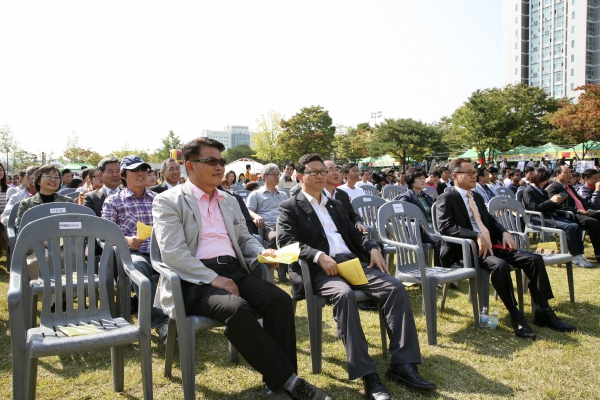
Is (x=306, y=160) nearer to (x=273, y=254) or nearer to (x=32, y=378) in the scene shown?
(x=273, y=254)

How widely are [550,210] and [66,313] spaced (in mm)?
6899

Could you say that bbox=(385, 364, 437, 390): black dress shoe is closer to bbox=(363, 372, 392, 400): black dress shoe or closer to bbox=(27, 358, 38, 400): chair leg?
bbox=(363, 372, 392, 400): black dress shoe

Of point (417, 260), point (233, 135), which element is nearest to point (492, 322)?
point (417, 260)

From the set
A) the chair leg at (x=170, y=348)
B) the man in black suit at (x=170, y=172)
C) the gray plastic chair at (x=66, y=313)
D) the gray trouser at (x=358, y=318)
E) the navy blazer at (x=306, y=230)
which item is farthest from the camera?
the man in black suit at (x=170, y=172)

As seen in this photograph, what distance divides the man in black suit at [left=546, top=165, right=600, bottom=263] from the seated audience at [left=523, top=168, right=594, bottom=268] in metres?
0.18

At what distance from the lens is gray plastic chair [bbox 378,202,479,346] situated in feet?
11.4

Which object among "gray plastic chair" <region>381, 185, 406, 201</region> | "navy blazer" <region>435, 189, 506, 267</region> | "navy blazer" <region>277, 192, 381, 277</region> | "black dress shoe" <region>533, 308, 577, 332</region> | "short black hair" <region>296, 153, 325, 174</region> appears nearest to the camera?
"navy blazer" <region>277, 192, 381, 277</region>

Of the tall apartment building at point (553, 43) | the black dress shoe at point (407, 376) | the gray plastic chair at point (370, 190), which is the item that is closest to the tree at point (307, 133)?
the gray plastic chair at point (370, 190)

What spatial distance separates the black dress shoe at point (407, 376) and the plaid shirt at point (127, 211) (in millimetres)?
2370

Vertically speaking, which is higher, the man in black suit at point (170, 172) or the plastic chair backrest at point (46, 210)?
the man in black suit at point (170, 172)

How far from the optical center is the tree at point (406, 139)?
4622cm

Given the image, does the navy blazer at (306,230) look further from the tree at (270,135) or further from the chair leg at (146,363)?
the tree at (270,135)

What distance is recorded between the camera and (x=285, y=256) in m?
2.73

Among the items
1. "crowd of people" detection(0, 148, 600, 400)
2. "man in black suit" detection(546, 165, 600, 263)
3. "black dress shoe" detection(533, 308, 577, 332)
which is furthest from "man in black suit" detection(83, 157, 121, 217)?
"man in black suit" detection(546, 165, 600, 263)
